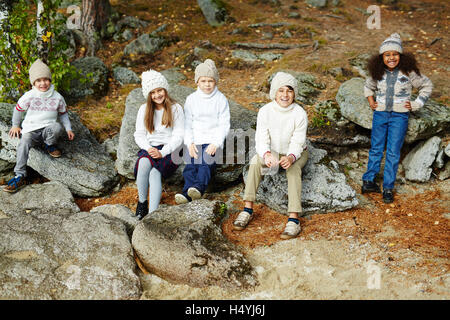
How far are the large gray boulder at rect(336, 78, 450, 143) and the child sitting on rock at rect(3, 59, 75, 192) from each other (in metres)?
4.41

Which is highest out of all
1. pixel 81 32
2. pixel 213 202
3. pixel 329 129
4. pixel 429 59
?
pixel 81 32

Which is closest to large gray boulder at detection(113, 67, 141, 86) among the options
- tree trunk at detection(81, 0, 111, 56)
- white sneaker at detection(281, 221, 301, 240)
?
tree trunk at detection(81, 0, 111, 56)

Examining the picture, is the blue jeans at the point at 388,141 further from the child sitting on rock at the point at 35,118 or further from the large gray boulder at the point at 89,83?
the large gray boulder at the point at 89,83

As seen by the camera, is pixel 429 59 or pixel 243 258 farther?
pixel 429 59

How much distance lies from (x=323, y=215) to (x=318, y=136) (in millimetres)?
1732

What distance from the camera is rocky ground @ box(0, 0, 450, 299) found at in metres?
3.67

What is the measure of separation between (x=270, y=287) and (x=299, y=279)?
296 millimetres

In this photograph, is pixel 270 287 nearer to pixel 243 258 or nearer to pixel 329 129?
pixel 243 258

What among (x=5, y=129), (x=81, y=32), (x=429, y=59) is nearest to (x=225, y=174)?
(x=5, y=129)

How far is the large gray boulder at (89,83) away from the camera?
24.8ft

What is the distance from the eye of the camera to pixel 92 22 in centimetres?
978

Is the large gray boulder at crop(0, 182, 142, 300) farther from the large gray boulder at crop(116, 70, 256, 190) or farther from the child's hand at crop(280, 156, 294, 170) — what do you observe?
the child's hand at crop(280, 156, 294, 170)

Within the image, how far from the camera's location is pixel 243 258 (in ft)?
13.1

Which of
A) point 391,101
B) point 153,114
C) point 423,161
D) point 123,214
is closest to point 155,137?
point 153,114
